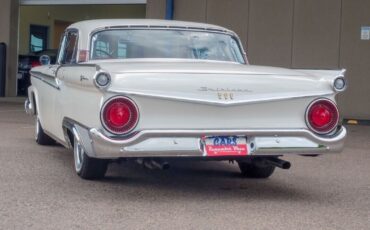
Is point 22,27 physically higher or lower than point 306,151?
higher

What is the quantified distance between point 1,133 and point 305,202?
638cm

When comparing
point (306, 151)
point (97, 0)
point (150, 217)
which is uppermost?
point (97, 0)

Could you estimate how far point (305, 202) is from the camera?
7121 millimetres

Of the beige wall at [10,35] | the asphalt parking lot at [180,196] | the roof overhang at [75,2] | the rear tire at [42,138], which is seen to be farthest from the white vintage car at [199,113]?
the beige wall at [10,35]

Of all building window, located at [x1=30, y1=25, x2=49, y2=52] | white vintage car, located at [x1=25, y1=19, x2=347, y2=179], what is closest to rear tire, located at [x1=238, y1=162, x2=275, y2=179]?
white vintage car, located at [x1=25, y1=19, x2=347, y2=179]

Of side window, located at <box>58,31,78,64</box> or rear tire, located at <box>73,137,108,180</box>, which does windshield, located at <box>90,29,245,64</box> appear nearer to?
side window, located at <box>58,31,78,64</box>

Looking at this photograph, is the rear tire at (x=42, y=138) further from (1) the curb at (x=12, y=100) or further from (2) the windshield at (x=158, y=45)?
(1) the curb at (x=12, y=100)

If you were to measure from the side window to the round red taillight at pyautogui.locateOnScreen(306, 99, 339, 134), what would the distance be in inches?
110

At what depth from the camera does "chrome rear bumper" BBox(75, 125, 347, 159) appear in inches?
258

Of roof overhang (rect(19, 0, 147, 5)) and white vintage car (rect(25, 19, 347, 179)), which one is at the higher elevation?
roof overhang (rect(19, 0, 147, 5))

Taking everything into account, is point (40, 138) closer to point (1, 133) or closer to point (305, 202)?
point (1, 133)

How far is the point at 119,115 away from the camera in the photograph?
662 centimetres

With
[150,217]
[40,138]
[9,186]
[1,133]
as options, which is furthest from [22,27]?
[150,217]

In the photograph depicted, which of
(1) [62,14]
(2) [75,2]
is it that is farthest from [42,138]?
(1) [62,14]
